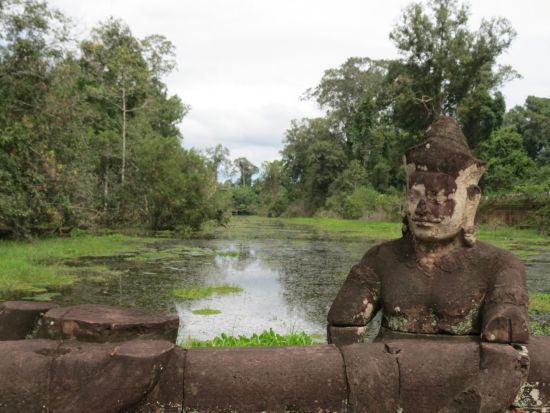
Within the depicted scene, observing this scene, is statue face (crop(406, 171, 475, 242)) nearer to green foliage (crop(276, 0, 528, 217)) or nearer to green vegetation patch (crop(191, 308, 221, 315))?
green vegetation patch (crop(191, 308, 221, 315))

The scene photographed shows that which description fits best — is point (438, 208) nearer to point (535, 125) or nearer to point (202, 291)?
point (202, 291)

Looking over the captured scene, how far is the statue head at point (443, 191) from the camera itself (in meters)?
2.86

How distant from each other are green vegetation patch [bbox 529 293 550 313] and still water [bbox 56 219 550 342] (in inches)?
32.5

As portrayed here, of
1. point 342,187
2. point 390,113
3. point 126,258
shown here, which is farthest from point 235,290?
point 342,187

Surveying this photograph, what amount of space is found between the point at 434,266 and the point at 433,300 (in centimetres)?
21

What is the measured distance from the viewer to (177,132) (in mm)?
44625

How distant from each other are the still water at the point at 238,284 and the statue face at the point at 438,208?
162 inches

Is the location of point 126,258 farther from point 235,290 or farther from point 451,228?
point 451,228

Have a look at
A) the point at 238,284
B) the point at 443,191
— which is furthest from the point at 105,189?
the point at 443,191

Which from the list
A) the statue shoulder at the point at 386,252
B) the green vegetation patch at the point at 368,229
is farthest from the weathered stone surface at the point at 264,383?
the green vegetation patch at the point at 368,229

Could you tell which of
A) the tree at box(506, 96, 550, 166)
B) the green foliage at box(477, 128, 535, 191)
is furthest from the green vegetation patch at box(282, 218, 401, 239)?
the tree at box(506, 96, 550, 166)

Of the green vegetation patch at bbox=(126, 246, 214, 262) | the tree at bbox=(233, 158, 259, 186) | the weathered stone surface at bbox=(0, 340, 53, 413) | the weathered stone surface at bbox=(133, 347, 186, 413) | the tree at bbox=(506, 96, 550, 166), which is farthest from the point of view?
the tree at bbox=(233, 158, 259, 186)

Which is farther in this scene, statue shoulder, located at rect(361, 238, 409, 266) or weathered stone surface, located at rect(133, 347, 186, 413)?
statue shoulder, located at rect(361, 238, 409, 266)

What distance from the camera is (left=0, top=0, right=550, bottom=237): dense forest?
15.2 meters
